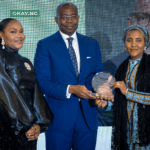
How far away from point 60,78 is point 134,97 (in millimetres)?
644

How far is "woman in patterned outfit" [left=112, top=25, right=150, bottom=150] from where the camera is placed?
5.85ft

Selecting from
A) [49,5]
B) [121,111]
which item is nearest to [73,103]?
[121,111]

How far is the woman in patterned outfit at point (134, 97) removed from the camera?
178cm

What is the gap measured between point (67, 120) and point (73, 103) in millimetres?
155

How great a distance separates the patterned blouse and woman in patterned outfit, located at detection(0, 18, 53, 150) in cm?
67

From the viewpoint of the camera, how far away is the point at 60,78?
74.5 inches

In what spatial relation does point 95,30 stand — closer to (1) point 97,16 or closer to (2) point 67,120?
(1) point 97,16

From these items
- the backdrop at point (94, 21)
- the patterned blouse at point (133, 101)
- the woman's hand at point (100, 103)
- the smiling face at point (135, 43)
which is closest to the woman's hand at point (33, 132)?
the woman's hand at point (100, 103)

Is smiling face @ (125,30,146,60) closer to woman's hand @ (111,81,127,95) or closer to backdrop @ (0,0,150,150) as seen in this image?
woman's hand @ (111,81,127,95)

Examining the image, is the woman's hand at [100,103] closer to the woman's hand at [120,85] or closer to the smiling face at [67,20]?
the woman's hand at [120,85]

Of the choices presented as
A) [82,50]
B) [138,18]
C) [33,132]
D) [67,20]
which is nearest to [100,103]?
[82,50]

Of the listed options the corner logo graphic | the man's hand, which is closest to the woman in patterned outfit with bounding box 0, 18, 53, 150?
the man's hand

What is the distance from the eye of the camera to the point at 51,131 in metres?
1.91

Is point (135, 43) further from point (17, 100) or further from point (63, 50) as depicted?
point (17, 100)
